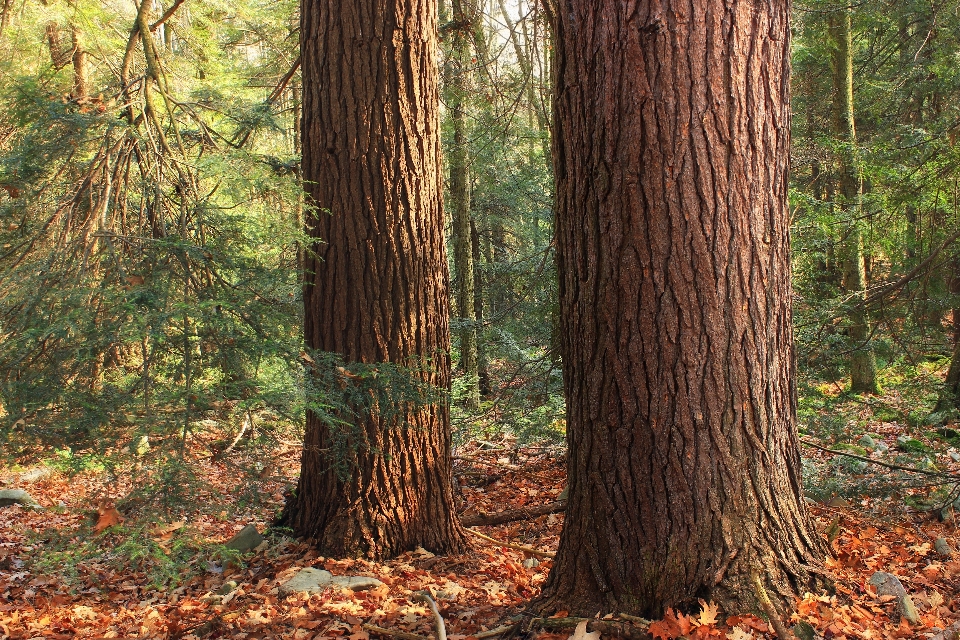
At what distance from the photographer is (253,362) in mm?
3480

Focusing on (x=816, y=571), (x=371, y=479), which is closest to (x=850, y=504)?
(x=816, y=571)

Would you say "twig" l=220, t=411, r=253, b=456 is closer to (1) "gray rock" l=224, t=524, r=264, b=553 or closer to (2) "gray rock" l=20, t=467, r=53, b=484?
(1) "gray rock" l=224, t=524, r=264, b=553

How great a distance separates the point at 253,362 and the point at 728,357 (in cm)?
234

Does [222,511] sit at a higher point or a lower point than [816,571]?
higher

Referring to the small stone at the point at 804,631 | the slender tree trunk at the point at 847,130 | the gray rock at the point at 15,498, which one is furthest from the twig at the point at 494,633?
the slender tree trunk at the point at 847,130

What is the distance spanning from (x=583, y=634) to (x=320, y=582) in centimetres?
203

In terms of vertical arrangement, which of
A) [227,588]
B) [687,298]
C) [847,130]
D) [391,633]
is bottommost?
[227,588]

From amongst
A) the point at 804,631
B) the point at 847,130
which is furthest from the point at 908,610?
the point at 847,130

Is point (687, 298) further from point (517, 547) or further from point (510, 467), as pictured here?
point (510, 467)

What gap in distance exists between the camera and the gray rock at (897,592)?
279cm

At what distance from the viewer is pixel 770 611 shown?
8.46ft

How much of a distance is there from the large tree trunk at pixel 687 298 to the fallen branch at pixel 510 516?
2.93 m

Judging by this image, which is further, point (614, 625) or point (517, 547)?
point (517, 547)

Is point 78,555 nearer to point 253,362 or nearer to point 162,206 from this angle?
point 253,362
